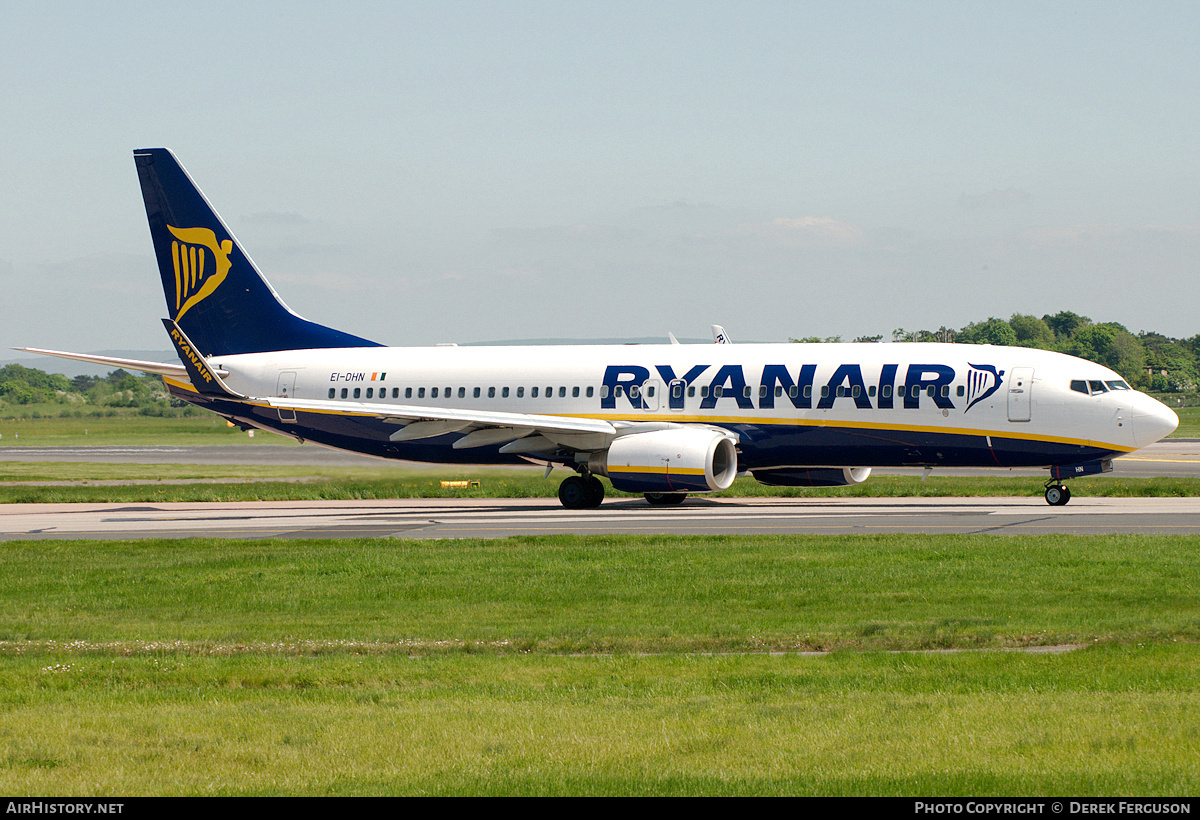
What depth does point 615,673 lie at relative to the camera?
1277 cm

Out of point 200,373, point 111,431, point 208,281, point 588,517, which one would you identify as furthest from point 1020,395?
point 111,431

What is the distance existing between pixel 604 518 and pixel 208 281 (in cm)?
1784

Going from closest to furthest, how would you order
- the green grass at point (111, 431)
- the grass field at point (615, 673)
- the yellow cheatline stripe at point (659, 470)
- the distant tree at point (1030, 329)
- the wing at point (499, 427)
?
the grass field at point (615, 673) < the yellow cheatline stripe at point (659, 470) < the wing at point (499, 427) < the green grass at point (111, 431) < the distant tree at point (1030, 329)

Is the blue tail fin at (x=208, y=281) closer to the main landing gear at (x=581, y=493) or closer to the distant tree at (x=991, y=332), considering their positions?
the main landing gear at (x=581, y=493)

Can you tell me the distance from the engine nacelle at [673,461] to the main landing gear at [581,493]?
172 cm

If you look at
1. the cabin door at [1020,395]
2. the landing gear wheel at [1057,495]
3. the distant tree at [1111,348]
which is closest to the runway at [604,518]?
the landing gear wheel at [1057,495]

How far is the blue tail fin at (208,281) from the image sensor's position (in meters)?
42.0

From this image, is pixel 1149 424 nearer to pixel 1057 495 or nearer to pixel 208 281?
pixel 1057 495

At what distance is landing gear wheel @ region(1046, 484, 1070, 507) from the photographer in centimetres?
3297

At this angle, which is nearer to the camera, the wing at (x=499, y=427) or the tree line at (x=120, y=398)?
the wing at (x=499, y=427)

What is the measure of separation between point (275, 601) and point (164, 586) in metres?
2.72

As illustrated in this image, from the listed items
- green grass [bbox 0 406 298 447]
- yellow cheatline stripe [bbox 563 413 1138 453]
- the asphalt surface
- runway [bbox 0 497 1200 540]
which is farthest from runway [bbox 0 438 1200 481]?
yellow cheatline stripe [bbox 563 413 1138 453]

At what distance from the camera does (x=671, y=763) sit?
29.9 feet

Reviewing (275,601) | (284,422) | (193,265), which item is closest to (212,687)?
(275,601)
